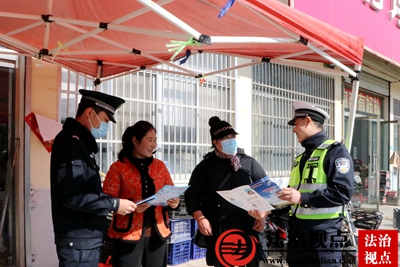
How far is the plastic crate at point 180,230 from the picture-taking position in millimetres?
5535

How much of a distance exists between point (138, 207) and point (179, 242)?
2.83 meters

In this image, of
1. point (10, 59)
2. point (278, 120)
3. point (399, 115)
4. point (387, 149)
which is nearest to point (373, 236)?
point (10, 59)

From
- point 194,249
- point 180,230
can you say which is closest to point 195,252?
point 194,249

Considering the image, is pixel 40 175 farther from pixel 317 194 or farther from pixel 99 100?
pixel 317 194

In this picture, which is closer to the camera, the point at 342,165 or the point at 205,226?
the point at 342,165

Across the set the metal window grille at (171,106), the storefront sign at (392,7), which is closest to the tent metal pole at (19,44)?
the metal window grille at (171,106)

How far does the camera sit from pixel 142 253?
3115mm

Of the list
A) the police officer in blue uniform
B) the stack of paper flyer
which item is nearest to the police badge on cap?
the police officer in blue uniform

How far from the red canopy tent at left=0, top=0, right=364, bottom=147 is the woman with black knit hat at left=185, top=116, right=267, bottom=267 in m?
0.83

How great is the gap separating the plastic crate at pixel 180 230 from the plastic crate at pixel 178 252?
69 mm

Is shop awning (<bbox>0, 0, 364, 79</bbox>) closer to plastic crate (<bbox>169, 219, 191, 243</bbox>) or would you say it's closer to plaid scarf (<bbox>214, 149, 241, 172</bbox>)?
plaid scarf (<bbox>214, 149, 241, 172</bbox>)

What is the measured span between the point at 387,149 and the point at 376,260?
472 inches

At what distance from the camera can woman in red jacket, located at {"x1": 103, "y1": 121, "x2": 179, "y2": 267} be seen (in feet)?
10.0

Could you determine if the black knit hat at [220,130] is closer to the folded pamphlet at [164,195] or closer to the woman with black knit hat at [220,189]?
the woman with black knit hat at [220,189]
